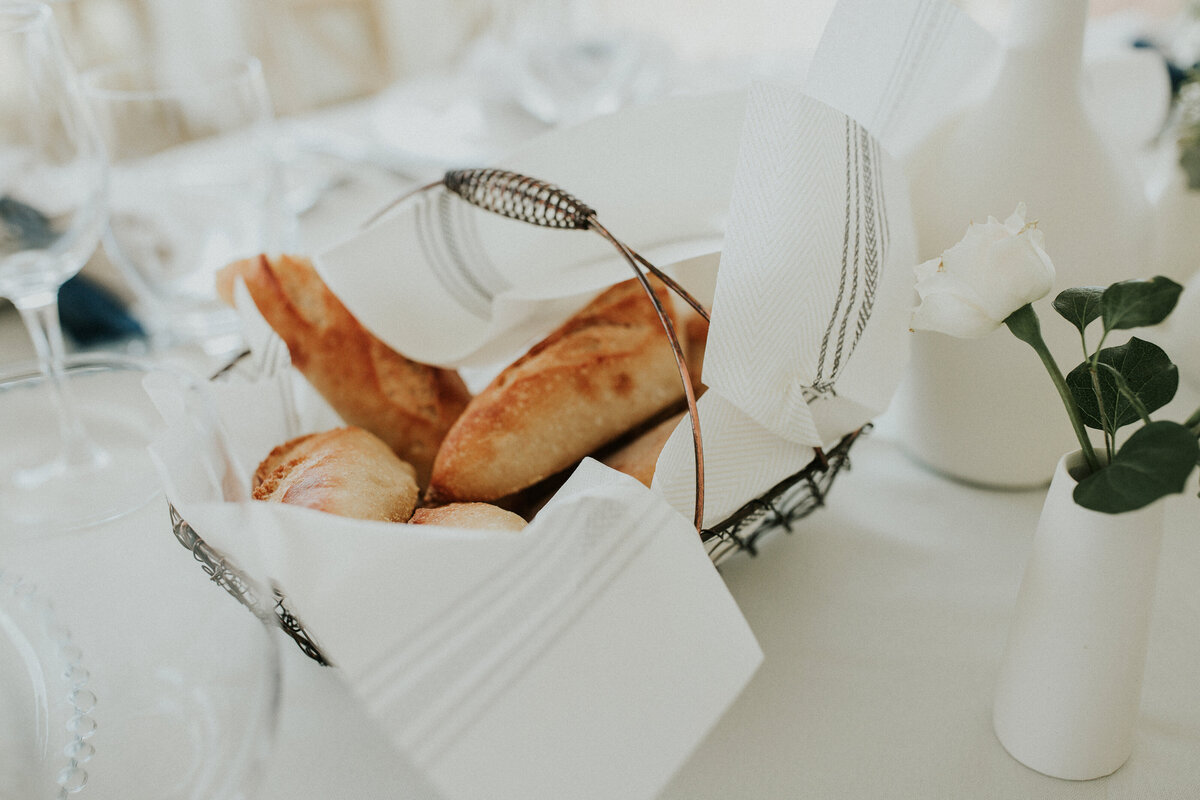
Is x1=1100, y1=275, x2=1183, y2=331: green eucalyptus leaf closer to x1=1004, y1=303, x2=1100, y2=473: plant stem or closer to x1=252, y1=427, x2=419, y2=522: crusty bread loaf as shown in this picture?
x1=1004, y1=303, x2=1100, y2=473: plant stem

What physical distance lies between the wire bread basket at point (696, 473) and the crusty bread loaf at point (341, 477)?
0.05 metres

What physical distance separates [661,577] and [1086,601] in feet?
0.58

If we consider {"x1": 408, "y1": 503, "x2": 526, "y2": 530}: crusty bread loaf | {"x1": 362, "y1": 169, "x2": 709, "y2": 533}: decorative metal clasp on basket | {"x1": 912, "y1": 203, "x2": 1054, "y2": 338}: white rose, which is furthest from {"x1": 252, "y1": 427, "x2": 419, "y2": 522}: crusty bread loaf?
{"x1": 912, "y1": 203, "x2": 1054, "y2": 338}: white rose

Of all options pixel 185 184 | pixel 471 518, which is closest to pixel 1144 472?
pixel 471 518

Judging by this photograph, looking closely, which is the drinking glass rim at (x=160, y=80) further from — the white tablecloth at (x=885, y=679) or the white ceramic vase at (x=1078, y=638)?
the white ceramic vase at (x=1078, y=638)

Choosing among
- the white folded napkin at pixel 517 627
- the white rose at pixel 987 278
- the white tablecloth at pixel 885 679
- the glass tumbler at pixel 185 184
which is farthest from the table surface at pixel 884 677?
the glass tumbler at pixel 185 184

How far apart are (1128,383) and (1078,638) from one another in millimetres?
108

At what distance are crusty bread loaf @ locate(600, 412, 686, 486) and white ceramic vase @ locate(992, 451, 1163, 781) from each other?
7.4 inches

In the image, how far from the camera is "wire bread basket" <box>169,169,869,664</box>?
0.37m

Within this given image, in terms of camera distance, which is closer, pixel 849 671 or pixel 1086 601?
pixel 1086 601

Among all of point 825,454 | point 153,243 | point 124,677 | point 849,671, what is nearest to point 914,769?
point 849,671

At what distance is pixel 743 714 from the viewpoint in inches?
17.3

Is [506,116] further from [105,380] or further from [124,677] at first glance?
→ [124,677]

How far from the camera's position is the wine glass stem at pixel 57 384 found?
17.5 inches
